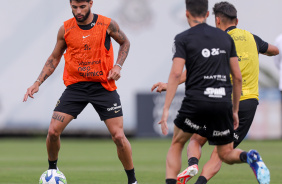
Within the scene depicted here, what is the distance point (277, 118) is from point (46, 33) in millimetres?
8356

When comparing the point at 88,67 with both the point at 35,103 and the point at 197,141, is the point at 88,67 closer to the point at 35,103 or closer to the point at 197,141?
the point at 197,141

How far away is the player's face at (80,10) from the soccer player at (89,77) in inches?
0.5

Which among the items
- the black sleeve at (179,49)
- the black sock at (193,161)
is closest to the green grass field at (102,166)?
the black sock at (193,161)

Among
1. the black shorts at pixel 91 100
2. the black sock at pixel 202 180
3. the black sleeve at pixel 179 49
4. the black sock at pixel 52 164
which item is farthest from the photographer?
the black sock at pixel 52 164

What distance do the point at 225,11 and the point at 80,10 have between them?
71.1 inches

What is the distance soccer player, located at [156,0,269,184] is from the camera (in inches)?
281

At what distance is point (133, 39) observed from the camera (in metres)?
24.0

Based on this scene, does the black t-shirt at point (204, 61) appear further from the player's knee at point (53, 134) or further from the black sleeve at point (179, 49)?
the player's knee at point (53, 134)

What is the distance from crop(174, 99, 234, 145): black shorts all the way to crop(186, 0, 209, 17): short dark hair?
36.0 inches

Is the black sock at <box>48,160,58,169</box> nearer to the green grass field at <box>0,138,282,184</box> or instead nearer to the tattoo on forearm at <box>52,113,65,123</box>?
the tattoo on forearm at <box>52,113,65,123</box>

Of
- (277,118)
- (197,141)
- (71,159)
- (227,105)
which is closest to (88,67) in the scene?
(197,141)

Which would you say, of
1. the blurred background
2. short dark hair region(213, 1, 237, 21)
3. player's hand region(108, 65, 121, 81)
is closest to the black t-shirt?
short dark hair region(213, 1, 237, 21)

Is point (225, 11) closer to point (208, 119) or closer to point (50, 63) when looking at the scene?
point (208, 119)

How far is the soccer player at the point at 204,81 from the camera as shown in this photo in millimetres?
7129
